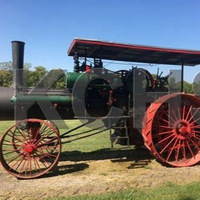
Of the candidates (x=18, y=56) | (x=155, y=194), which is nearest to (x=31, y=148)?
(x=18, y=56)

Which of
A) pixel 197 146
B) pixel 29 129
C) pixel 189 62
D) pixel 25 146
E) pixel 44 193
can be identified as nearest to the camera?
pixel 44 193

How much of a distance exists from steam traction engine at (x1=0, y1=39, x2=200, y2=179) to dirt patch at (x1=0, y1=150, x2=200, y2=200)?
0.36 meters

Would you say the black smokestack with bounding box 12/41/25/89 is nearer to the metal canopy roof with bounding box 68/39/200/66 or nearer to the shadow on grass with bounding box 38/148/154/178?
the metal canopy roof with bounding box 68/39/200/66

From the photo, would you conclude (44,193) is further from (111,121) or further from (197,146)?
(197,146)

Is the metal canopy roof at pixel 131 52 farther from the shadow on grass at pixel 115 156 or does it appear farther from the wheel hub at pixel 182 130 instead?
the shadow on grass at pixel 115 156

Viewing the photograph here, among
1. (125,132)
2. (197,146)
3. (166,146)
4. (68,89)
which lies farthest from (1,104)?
(197,146)

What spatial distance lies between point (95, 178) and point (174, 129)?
83.7 inches

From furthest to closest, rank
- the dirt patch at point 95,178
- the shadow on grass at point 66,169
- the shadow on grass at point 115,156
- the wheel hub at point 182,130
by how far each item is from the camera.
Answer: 1. the shadow on grass at point 115,156
2. the wheel hub at point 182,130
3. the shadow on grass at point 66,169
4. the dirt patch at point 95,178

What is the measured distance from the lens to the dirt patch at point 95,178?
4.80 meters

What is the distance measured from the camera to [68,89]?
20.9 ft

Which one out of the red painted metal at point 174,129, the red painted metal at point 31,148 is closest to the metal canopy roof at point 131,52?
the red painted metal at point 174,129

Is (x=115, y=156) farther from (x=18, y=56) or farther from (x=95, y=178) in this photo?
(x=18, y=56)

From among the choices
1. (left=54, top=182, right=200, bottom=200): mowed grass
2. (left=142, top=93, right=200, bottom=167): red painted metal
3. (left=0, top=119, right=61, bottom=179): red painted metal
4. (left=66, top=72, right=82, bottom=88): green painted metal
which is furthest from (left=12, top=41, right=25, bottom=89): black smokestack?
(left=54, top=182, right=200, bottom=200): mowed grass

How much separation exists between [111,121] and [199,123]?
2.13 metres
